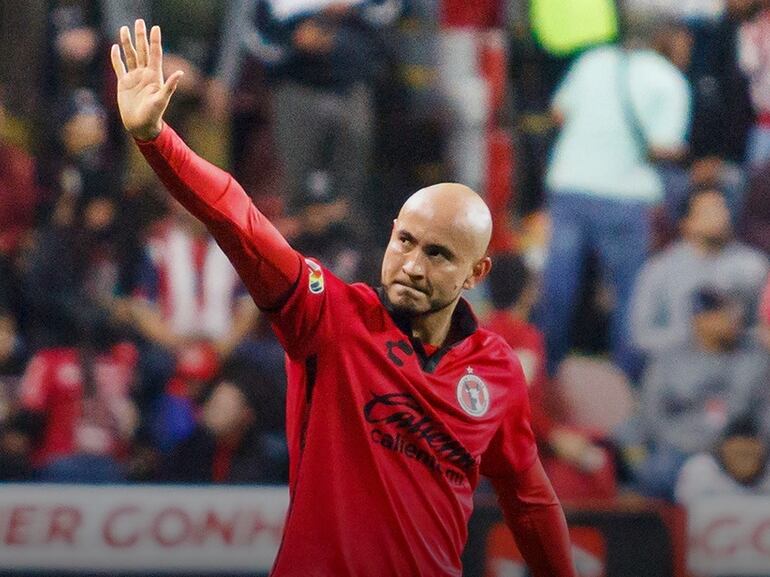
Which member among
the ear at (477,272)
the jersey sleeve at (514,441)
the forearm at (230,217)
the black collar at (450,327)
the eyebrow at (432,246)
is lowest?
the jersey sleeve at (514,441)

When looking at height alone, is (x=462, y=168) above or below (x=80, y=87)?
below

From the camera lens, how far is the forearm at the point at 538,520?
373 cm

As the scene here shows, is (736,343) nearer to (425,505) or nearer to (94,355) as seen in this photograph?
(94,355)

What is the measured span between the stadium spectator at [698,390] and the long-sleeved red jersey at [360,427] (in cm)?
368

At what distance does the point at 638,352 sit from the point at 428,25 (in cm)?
198

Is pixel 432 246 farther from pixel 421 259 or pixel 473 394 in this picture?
pixel 473 394

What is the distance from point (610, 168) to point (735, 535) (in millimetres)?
1961

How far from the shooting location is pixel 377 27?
290 inches

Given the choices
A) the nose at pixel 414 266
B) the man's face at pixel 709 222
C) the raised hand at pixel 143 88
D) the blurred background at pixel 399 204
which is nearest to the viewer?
the raised hand at pixel 143 88

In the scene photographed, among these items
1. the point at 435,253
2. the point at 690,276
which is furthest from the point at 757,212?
the point at 435,253

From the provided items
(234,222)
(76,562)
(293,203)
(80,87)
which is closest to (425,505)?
(234,222)

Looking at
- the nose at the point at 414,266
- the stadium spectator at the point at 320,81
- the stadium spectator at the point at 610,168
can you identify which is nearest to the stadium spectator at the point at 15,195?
the stadium spectator at the point at 320,81

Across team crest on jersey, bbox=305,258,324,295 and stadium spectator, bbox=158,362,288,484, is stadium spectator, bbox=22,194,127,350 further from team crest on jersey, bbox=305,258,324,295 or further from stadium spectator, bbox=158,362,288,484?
team crest on jersey, bbox=305,258,324,295

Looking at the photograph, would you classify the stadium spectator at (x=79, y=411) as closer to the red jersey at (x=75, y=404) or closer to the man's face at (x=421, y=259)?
the red jersey at (x=75, y=404)
